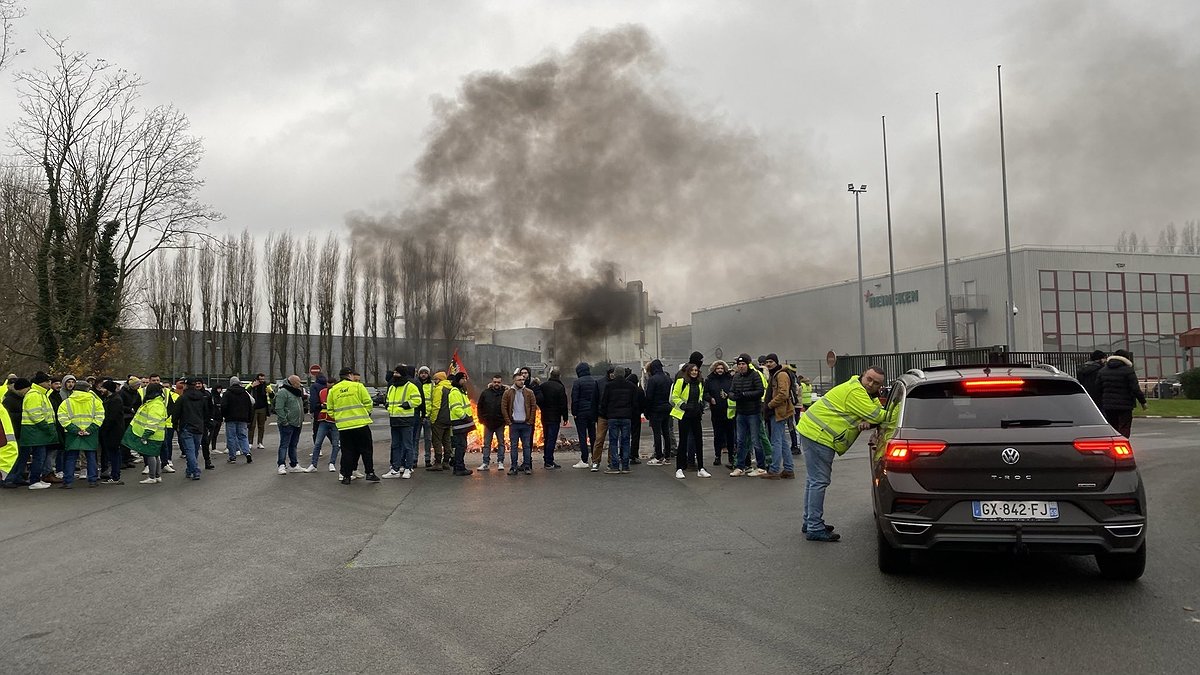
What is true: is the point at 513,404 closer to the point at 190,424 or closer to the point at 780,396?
the point at 780,396

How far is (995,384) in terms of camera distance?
5.69m

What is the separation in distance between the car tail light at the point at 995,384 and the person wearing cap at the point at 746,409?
5811mm

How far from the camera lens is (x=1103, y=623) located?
473 centimetres

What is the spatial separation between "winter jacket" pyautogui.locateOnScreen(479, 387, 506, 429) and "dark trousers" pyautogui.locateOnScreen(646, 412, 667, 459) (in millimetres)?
2428

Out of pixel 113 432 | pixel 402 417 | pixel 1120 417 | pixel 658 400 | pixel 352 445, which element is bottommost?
pixel 352 445

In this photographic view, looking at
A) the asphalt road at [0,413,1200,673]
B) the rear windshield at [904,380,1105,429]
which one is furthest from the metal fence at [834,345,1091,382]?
the rear windshield at [904,380,1105,429]

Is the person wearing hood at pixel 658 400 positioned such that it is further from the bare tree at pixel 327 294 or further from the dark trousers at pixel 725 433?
the bare tree at pixel 327 294

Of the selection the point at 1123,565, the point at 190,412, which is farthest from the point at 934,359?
the point at 1123,565

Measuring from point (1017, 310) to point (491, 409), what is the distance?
36.8 meters

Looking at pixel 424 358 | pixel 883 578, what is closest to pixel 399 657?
pixel 883 578

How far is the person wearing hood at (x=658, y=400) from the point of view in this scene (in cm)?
1326

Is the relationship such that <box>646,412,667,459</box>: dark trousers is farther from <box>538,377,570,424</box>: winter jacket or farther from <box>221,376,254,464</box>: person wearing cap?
<box>221,376,254,464</box>: person wearing cap

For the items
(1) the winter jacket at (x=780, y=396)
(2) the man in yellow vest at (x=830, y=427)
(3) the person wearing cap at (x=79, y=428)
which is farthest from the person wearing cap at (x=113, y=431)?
(2) the man in yellow vest at (x=830, y=427)

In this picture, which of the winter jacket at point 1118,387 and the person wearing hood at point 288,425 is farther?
the person wearing hood at point 288,425
